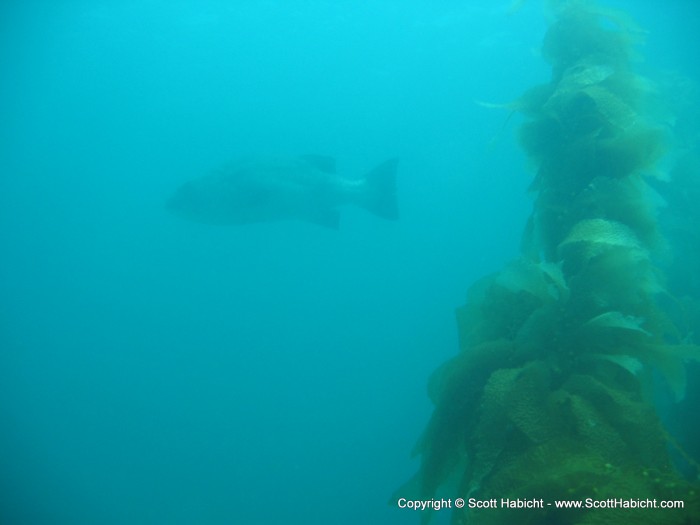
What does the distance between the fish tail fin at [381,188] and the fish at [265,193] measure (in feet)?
2.00

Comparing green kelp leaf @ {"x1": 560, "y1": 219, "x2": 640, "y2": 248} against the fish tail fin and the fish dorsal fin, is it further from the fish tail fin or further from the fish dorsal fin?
the fish tail fin

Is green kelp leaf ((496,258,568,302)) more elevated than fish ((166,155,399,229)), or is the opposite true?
fish ((166,155,399,229))

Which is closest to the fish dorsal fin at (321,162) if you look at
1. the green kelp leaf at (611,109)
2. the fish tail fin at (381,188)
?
the fish tail fin at (381,188)

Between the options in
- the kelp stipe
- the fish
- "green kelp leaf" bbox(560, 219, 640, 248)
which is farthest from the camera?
the fish

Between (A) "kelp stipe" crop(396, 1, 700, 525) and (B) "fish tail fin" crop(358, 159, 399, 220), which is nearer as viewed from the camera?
(A) "kelp stipe" crop(396, 1, 700, 525)

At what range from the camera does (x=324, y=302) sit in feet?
84.0

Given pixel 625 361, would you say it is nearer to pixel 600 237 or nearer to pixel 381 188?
pixel 600 237

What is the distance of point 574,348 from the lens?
8.29ft

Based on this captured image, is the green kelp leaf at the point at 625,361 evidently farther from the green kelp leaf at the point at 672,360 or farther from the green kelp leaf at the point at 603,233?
the green kelp leaf at the point at 603,233

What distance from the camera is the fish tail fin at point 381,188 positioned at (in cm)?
984

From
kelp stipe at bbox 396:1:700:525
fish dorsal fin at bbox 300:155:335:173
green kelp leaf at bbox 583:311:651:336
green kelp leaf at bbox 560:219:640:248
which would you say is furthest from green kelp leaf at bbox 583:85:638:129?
fish dorsal fin at bbox 300:155:335:173

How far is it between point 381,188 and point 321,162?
162 cm

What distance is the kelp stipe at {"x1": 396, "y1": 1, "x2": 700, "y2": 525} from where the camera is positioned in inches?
80.0

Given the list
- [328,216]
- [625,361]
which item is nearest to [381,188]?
[328,216]
